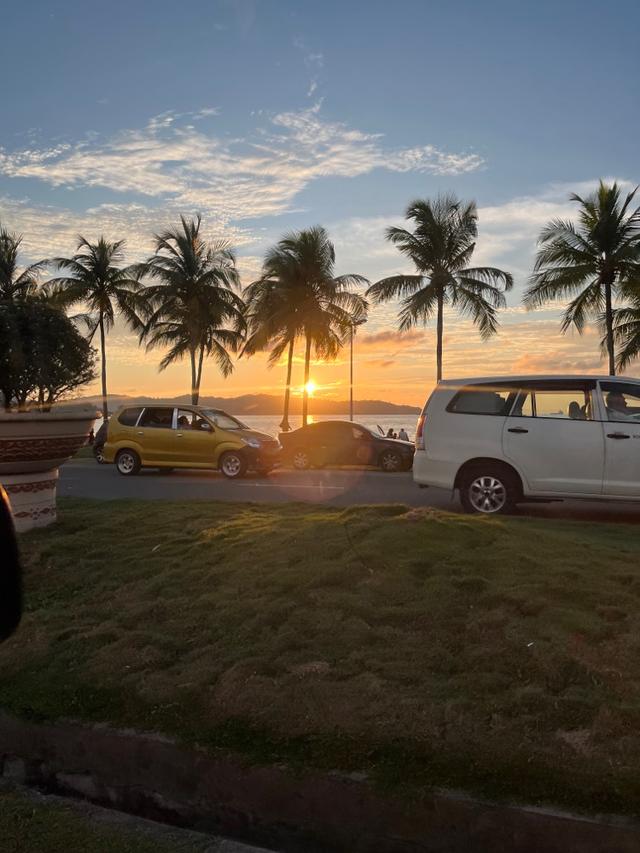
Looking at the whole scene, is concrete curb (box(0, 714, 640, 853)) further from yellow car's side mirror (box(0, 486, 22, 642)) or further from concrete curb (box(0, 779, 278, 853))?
yellow car's side mirror (box(0, 486, 22, 642))

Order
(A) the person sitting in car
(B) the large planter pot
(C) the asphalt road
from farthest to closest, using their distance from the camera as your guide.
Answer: (C) the asphalt road
(A) the person sitting in car
(B) the large planter pot

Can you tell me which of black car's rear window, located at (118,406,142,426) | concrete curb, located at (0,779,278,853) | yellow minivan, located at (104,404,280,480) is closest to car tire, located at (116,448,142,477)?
yellow minivan, located at (104,404,280,480)

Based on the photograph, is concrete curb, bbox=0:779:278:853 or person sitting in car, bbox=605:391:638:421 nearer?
concrete curb, bbox=0:779:278:853

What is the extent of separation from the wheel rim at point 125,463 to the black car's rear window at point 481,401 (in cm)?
1103

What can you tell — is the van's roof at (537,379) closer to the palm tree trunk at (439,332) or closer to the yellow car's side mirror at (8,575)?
the yellow car's side mirror at (8,575)

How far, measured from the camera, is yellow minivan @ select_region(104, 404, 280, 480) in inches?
727

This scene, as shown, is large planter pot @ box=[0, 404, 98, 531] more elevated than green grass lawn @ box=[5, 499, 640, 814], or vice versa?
large planter pot @ box=[0, 404, 98, 531]

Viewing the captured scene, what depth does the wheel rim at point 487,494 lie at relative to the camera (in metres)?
10.3

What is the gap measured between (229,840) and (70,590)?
341cm

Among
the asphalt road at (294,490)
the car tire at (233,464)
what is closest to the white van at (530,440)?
the asphalt road at (294,490)

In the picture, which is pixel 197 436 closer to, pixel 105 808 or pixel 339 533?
pixel 339 533

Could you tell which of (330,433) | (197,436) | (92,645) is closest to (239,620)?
(92,645)

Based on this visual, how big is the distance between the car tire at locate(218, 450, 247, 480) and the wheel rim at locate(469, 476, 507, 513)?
8.74 meters

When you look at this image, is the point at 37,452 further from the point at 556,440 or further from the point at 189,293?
the point at 189,293
